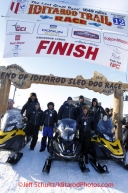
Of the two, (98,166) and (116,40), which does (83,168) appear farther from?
(116,40)

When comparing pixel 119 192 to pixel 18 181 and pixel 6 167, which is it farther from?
pixel 6 167

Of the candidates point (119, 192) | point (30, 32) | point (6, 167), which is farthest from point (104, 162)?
point (30, 32)

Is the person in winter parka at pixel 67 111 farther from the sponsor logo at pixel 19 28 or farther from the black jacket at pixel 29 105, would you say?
the sponsor logo at pixel 19 28

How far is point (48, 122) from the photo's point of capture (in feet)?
18.5

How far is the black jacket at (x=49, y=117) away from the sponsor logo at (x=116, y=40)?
3855 mm

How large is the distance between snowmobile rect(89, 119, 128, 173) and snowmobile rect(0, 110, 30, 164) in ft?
6.74

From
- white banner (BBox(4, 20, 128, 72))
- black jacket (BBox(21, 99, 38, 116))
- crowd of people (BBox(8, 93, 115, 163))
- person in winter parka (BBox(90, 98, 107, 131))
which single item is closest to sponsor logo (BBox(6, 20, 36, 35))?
white banner (BBox(4, 20, 128, 72))

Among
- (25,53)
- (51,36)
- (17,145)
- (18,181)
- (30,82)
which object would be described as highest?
(51,36)

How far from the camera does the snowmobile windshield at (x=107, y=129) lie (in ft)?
15.6

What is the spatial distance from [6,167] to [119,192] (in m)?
2.67

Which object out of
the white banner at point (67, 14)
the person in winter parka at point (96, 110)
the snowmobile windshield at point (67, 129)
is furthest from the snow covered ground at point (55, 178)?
the white banner at point (67, 14)

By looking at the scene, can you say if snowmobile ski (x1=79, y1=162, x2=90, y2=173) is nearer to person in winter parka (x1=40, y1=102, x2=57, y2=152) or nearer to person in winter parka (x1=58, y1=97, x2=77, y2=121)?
person in winter parka (x1=40, y1=102, x2=57, y2=152)

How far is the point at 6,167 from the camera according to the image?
14.0ft

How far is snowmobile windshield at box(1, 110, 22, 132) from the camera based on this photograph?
482 cm
